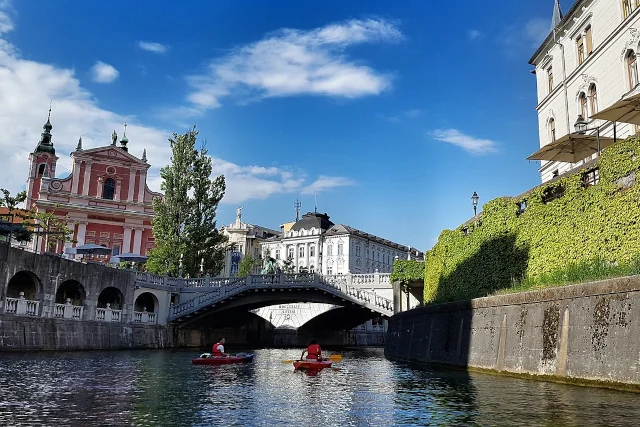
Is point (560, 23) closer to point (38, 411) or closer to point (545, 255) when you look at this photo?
point (545, 255)

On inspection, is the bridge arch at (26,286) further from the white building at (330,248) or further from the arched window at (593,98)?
the white building at (330,248)

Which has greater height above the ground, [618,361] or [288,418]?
[618,361]

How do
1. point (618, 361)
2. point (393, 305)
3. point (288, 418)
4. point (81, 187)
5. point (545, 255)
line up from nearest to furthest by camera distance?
point (288, 418), point (618, 361), point (545, 255), point (393, 305), point (81, 187)

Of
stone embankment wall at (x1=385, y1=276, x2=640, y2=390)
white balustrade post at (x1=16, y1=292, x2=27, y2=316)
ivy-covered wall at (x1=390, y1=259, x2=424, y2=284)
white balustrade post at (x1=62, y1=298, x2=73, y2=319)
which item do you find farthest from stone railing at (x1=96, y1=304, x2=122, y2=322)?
stone embankment wall at (x1=385, y1=276, x2=640, y2=390)

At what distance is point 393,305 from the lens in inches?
1941

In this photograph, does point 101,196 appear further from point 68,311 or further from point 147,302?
point 68,311

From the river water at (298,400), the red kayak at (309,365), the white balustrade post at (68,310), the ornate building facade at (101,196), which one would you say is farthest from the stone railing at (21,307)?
the ornate building facade at (101,196)

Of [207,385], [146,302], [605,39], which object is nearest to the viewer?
[207,385]

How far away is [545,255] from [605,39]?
56.8 ft

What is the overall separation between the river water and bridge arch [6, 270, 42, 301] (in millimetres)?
14333

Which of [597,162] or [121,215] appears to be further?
[121,215]

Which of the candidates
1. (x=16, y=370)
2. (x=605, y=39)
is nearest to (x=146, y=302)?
(x=16, y=370)

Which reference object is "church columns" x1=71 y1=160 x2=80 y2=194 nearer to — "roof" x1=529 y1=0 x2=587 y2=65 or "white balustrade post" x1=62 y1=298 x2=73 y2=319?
"white balustrade post" x1=62 y1=298 x2=73 y2=319

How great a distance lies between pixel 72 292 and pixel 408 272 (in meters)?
26.9
